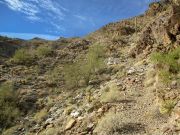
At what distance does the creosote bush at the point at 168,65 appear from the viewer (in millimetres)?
13242

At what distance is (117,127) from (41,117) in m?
4.91

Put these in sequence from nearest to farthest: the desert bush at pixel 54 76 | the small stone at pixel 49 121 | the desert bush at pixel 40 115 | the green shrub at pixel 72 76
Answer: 1. the small stone at pixel 49 121
2. the desert bush at pixel 40 115
3. the green shrub at pixel 72 76
4. the desert bush at pixel 54 76

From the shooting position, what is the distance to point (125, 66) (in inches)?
755

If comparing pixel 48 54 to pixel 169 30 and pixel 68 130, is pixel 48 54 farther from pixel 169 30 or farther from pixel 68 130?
pixel 68 130

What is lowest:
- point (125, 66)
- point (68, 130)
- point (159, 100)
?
point (68, 130)

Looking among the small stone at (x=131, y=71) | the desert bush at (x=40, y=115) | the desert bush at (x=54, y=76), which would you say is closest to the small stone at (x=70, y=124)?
the desert bush at (x=40, y=115)

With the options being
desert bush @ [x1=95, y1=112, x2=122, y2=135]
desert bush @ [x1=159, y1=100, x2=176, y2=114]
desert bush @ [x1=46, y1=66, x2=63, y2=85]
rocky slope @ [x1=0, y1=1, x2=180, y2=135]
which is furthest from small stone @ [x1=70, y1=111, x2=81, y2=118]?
desert bush @ [x1=46, y1=66, x2=63, y2=85]

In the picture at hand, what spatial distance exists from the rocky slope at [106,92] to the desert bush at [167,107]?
0.09 metres

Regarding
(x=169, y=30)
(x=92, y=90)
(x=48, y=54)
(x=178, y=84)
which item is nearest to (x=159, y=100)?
(x=178, y=84)

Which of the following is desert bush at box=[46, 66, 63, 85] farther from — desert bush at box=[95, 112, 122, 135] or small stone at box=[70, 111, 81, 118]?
desert bush at box=[95, 112, 122, 135]

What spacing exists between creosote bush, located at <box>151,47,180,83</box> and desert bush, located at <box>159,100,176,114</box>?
1.66m

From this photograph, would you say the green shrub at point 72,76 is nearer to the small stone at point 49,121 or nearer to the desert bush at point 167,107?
the small stone at point 49,121

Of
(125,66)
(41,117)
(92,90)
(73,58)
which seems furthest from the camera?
(73,58)

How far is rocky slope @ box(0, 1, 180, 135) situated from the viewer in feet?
37.7
